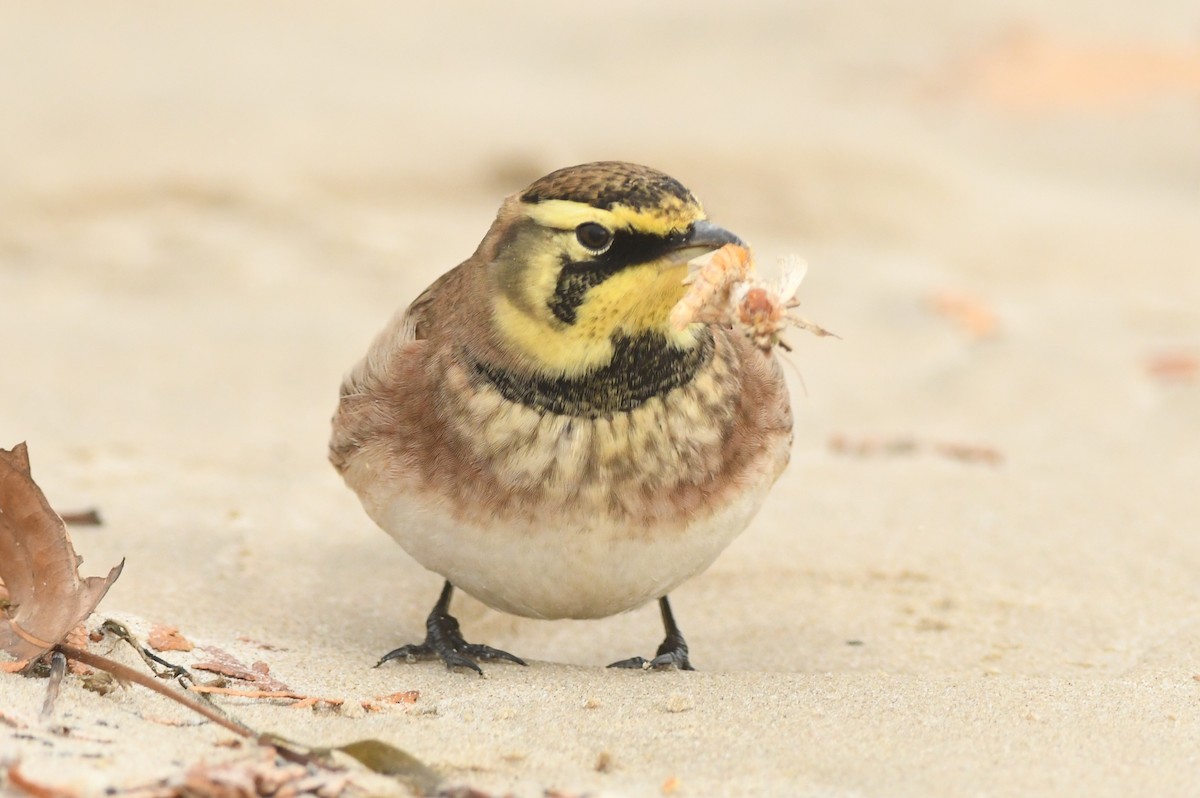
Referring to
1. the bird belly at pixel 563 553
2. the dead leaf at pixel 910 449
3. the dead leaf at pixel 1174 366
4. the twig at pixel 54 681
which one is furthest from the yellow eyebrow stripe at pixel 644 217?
the dead leaf at pixel 1174 366

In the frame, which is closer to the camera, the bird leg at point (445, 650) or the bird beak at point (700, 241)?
the bird beak at point (700, 241)

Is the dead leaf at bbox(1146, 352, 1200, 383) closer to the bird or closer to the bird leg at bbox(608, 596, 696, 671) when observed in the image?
the bird leg at bbox(608, 596, 696, 671)

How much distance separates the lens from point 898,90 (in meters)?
13.6

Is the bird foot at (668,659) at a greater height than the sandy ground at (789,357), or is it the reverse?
the sandy ground at (789,357)

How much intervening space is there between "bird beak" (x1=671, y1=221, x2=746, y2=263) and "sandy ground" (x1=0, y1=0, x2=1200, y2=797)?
1.00 metres

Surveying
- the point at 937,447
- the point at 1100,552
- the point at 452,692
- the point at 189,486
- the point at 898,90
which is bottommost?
the point at 452,692

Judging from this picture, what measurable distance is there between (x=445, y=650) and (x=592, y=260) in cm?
125

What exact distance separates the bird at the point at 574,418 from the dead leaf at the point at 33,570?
813 mm

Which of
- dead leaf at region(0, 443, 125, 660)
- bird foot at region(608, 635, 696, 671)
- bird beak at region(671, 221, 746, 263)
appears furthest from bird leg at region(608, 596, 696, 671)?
dead leaf at region(0, 443, 125, 660)

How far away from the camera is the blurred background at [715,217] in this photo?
5.58m

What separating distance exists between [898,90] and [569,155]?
170 inches

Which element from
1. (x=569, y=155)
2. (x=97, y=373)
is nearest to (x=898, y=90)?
(x=569, y=155)

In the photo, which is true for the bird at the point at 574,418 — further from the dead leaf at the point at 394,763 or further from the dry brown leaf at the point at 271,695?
the dead leaf at the point at 394,763

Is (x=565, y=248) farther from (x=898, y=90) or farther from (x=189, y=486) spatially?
(x=898, y=90)
